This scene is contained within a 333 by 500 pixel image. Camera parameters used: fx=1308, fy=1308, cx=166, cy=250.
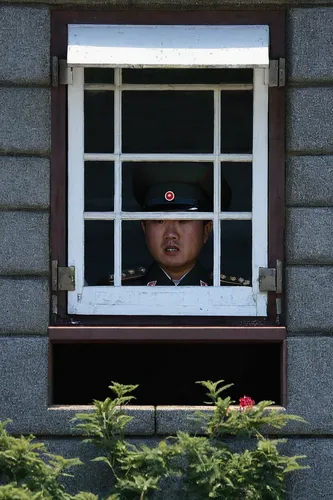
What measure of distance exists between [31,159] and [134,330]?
109 cm

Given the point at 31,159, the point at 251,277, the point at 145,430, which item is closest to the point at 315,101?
the point at 251,277

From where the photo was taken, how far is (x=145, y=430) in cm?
707

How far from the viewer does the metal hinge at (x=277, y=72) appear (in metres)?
7.13

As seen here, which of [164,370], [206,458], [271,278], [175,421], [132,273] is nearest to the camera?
[206,458]

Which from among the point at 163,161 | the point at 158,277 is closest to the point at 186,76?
the point at 163,161

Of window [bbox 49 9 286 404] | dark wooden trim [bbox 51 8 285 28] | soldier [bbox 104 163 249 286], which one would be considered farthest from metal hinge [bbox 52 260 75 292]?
dark wooden trim [bbox 51 8 285 28]

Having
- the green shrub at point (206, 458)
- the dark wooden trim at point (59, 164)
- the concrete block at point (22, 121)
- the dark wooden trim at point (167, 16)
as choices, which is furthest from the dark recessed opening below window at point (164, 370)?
the dark wooden trim at point (167, 16)

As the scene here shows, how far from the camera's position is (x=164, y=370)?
28.0 ft

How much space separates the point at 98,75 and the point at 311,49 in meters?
1.19

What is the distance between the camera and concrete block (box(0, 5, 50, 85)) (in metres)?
7.10

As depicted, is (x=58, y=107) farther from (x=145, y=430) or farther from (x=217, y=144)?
(x=145, y=430)

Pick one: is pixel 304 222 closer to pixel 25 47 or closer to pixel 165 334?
pixel 165 334

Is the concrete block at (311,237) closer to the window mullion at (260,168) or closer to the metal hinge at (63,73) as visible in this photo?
the window mullion at (260,168)

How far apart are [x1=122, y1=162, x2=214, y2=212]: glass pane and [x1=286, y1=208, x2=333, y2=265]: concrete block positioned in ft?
2.11
